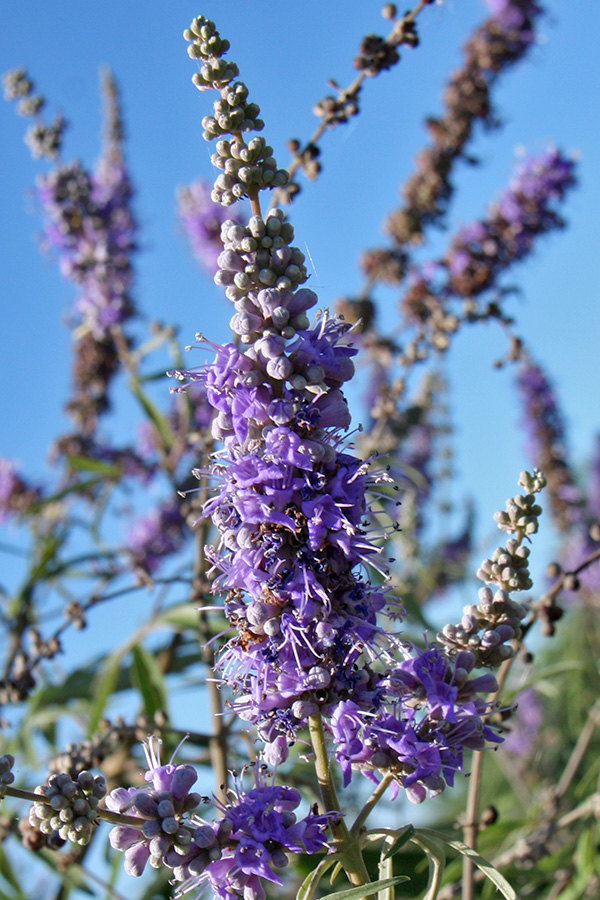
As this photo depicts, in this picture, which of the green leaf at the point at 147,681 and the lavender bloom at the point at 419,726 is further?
the green leaf at the point at 147,681

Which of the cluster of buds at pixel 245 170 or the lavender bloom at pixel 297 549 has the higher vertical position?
the cluster of buds at pixel 245 170

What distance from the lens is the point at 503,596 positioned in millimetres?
1274

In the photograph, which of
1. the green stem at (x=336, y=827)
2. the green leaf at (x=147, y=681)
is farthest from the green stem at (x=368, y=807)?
the green leaf at (x=147, y=681)

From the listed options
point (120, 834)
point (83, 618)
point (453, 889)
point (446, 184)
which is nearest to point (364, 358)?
point (446, 184)

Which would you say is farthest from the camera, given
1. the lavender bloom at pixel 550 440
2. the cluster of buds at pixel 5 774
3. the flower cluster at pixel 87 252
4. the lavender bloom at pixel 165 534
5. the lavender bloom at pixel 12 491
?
the lavender bloom at pixel 550 440

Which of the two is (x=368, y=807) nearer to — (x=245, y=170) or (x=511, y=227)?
(x=245, y=170)

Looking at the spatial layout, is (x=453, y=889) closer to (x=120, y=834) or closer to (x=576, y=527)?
(x=120, y=834)

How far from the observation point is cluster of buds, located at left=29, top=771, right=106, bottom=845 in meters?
0.99

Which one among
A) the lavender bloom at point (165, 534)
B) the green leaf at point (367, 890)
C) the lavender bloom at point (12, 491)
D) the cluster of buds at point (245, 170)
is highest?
the lavender bloom at point (12, 491)

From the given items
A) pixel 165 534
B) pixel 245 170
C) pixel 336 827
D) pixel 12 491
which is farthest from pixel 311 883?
pixel 12 491

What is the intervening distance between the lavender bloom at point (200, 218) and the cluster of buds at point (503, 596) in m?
3.42

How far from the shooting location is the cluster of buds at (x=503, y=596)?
1.26 metres

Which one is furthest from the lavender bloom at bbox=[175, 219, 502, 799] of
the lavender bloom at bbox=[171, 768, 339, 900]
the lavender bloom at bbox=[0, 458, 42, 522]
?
the lavender bloom at bbox=[0, 458, 42, 522]

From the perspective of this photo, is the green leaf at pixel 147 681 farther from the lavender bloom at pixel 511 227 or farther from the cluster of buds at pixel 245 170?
the lavender bloom at pixel 511 227
